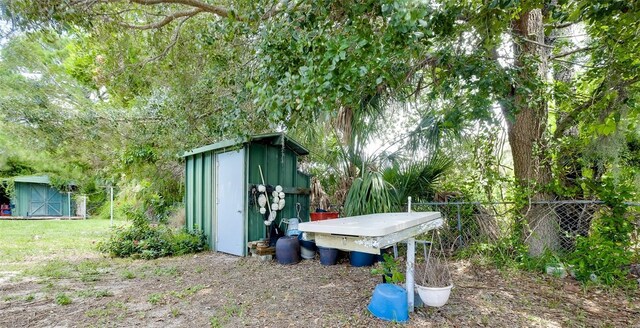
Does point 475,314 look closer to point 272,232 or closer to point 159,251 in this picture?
point 272,232

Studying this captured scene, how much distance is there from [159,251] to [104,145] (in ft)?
14.8

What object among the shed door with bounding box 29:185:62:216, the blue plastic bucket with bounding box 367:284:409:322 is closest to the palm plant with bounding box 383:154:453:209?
the blue plastic bucket with bounding box 367:284:409:322

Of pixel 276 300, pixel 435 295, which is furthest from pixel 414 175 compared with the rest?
pixel 276 300

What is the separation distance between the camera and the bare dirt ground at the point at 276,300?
2.71m

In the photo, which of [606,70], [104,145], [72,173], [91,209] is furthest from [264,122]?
[91,209]

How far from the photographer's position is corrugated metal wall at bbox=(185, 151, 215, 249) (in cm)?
609

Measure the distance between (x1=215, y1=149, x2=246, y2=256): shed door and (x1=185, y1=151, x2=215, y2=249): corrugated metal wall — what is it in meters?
0.24

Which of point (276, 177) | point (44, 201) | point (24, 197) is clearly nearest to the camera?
point (276, 177)

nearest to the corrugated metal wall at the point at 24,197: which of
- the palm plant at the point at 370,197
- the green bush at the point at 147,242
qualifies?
the green bush at the point at 147,242

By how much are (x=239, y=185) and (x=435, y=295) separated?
3.58 meters

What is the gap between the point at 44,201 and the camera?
14.5m

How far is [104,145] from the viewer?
8.41 meters

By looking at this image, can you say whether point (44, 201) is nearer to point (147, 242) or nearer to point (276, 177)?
point (147, 242)

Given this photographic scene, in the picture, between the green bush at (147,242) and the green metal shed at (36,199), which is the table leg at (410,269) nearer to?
the green bush at (147,242)
